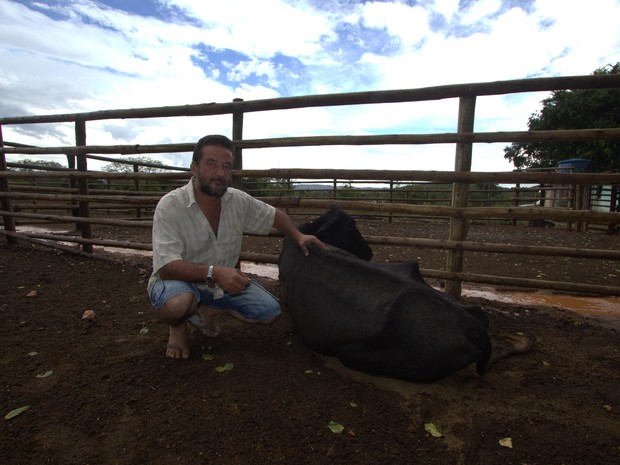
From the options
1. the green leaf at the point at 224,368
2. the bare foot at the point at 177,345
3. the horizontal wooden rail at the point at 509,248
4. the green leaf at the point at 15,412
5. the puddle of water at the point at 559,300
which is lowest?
the puddle of water at the point at 559,300

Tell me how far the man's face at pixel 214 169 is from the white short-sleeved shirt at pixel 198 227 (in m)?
0.11

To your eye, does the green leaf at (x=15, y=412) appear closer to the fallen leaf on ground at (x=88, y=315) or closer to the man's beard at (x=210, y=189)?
the fallen leaf on ground at (x=88, y=315)

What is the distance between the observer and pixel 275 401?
1.67 m

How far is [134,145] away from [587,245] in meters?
6.75

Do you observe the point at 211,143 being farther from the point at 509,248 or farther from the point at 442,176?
the point at 509,248

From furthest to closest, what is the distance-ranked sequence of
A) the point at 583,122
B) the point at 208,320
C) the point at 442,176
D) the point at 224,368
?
the point at 583,122, the point at 442,176, the point at 208,320, the point at 224,368

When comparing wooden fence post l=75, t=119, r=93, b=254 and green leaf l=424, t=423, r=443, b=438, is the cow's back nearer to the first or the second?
green leaf l=424, t=423, r=443, b=438

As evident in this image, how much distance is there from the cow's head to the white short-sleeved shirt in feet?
0.97

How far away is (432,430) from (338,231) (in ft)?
4.02

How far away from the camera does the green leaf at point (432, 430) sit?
1.50 metres

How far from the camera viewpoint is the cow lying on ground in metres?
1.68

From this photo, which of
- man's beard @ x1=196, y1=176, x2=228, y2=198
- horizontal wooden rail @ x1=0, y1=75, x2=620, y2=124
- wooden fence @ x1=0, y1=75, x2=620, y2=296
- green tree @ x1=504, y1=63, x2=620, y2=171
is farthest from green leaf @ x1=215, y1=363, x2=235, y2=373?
green tree @ x1=504, y1=63, x2=620, y2=171

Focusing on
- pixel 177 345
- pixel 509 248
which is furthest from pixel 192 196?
pixel 509 248

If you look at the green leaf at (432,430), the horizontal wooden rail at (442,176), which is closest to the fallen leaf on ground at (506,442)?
the green leaf at (432,430)
